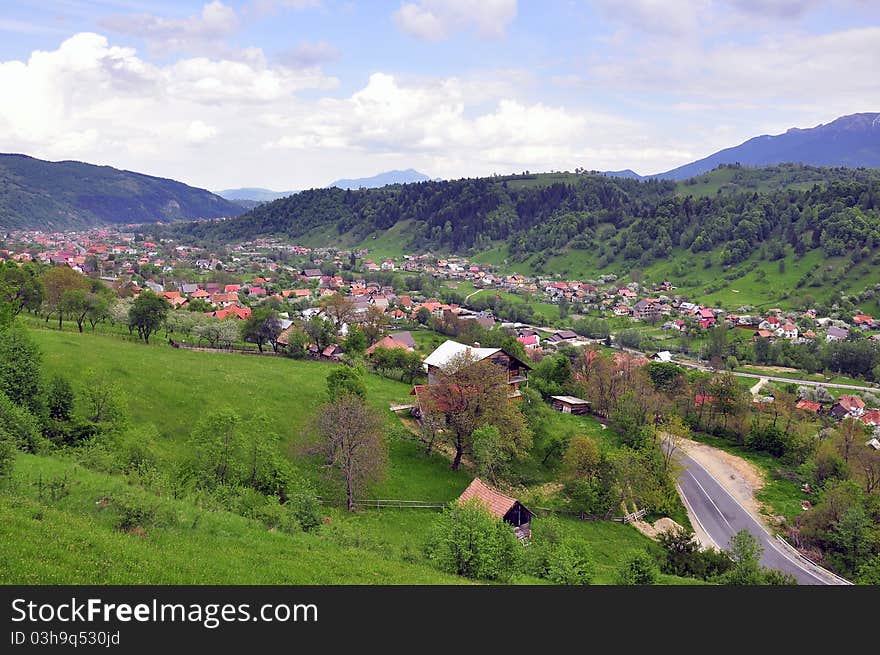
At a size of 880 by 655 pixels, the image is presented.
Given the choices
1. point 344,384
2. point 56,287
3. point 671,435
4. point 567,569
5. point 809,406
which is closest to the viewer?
point 567,569

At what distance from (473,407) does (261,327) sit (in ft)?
122

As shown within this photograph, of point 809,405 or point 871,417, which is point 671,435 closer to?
point 809,405

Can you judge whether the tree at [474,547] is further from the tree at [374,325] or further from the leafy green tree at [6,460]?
the tree at [374,325]

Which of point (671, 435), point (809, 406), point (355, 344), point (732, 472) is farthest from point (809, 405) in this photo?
point (355, 344)

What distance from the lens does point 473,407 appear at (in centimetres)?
3881

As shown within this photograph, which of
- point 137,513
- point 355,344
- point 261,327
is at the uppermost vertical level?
point 261,327

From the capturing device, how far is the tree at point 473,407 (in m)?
38.7

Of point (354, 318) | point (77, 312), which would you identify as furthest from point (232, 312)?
point (77, 312)

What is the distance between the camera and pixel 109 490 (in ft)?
61.7

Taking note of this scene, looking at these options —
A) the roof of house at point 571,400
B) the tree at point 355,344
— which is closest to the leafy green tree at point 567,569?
the roof of house at point 571,400

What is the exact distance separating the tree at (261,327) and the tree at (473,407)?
33.3 metres

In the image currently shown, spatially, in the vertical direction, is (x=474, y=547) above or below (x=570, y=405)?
above
